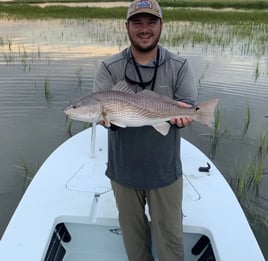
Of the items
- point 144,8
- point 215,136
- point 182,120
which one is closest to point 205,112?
point 182,120

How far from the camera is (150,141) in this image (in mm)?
2555

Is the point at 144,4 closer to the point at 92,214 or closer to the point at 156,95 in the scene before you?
the point at 156,95

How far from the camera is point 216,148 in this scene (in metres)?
6.95

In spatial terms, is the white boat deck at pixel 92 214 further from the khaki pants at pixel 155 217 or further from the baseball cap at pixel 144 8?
the baseball cap at pixel 144 8

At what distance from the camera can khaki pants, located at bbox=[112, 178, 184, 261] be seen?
2701 mm

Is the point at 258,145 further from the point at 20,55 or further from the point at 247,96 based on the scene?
the point at 20,55

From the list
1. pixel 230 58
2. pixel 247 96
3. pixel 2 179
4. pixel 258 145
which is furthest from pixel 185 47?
pixel 2 179

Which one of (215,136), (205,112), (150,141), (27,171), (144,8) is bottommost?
(27,171)

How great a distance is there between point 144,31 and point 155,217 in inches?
52.6

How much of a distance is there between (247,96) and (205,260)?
673 centimetres

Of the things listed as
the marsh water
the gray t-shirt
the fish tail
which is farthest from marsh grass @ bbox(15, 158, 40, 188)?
the fish tail

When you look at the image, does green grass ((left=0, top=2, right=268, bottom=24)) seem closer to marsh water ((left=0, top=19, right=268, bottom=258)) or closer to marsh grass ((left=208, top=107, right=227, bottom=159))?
marsh water ((left=0, top=19, right=268, bottom=258))

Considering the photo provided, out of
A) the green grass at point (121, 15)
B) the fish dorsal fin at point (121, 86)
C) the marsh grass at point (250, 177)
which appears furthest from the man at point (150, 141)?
Result: the green grass at point (121, 15)

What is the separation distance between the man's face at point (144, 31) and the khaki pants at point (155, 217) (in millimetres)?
1004
